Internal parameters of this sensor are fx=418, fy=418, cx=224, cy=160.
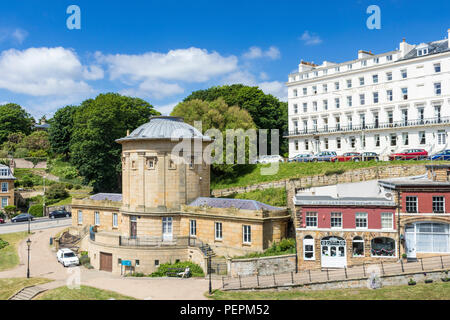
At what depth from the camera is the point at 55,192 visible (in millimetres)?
68875

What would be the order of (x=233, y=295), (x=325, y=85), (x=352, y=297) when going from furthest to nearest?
1. (x=325, y=85)
2. (x=233, y=295)
3. (x=352, y=297)

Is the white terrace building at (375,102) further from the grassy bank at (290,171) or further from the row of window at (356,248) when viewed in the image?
the row of window at (356,248)

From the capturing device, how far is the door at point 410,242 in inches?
1184

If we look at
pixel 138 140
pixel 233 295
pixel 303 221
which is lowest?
pixel 233 295

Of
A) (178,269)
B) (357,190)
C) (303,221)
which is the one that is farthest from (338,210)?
(178,269)

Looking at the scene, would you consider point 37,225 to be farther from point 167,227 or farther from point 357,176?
point 357,176

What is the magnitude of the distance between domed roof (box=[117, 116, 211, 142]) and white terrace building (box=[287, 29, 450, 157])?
94.3 feet

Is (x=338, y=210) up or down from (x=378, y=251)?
up

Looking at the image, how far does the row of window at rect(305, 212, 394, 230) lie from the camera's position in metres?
30.5

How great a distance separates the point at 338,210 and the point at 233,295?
10.1 meters

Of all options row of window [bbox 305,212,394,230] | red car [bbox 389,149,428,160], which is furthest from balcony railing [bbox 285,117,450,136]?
row of window [bbox 305,212,394,230]

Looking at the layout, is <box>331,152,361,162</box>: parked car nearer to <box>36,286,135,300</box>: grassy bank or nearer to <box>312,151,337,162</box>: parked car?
<box>312,151,337,162</box>: parked car

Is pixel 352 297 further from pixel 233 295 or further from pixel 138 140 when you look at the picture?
pixel 138 140

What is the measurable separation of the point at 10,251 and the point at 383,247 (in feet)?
120
